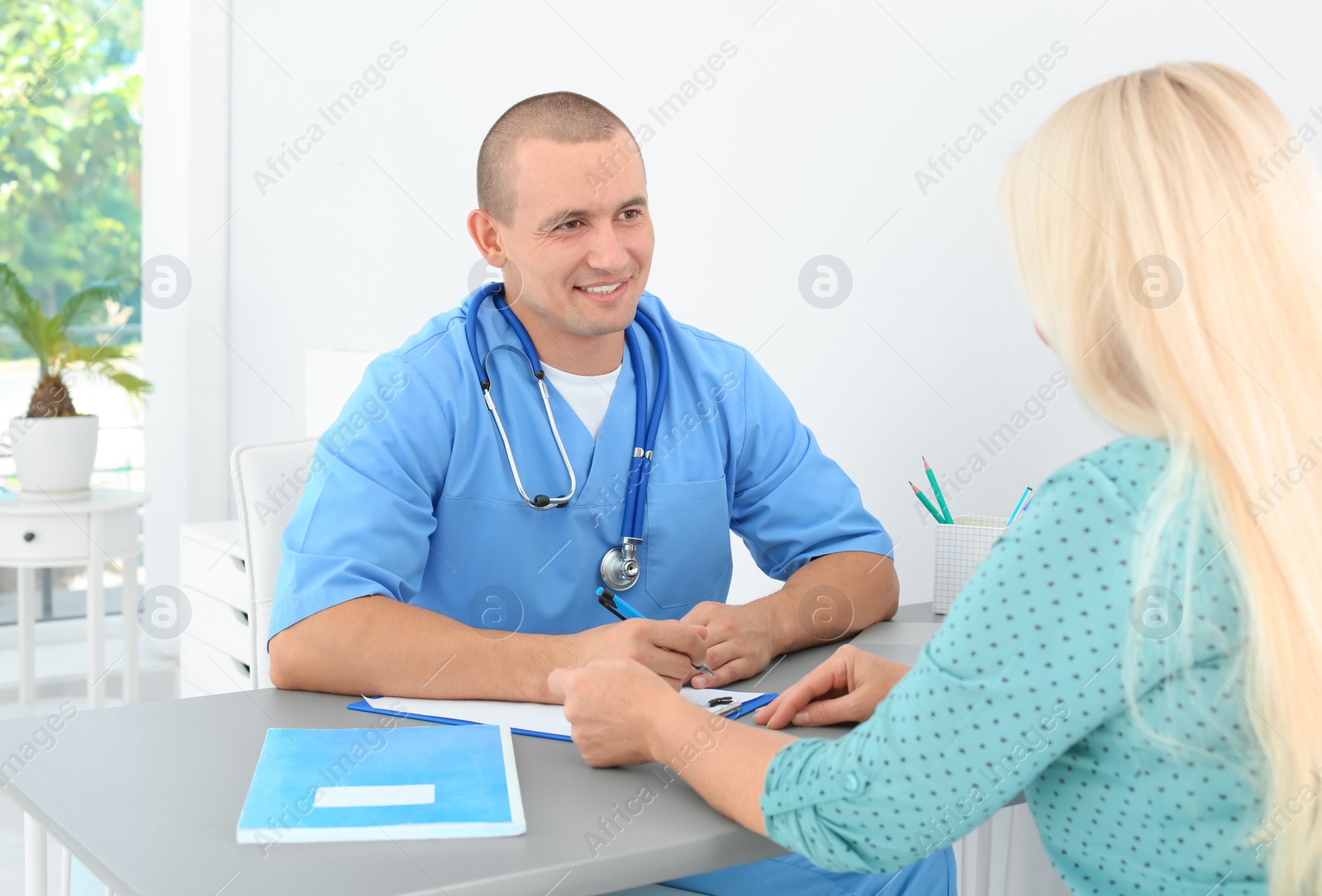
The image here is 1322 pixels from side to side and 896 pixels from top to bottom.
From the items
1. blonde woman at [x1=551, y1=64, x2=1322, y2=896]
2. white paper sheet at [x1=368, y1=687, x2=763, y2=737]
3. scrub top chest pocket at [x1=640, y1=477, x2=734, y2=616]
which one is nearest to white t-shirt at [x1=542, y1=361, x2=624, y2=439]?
scrub top chest pocket at [x1=640, y1=477, x2=734, y2=616]

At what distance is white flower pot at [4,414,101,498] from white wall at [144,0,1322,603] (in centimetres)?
92

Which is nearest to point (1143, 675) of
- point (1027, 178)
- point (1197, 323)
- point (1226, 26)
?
point (1197, 323)

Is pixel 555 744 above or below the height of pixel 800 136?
below

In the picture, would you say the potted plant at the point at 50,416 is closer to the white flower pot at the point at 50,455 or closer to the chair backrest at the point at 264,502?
the white flower pot at the point at 50,455

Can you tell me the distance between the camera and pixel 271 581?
1856 mm

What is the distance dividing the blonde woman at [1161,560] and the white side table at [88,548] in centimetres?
285

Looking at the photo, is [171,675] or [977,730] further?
[171,675]

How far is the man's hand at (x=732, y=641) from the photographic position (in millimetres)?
1348

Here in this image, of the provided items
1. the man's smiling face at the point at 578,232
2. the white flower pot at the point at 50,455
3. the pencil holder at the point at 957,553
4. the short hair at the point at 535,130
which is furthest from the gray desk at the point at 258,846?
the white flower pot at the point at 50,455

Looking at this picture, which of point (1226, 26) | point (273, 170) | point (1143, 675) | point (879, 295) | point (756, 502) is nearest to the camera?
point (1143, 675)

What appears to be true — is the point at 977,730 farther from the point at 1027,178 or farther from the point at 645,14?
the point at 645,14

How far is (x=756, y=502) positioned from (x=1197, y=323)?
1.01 meters

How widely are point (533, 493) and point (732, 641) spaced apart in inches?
14.7

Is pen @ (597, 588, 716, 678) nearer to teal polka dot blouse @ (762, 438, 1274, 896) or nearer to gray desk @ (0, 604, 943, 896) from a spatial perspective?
gray desk @ (0, 604, 943, 896)
